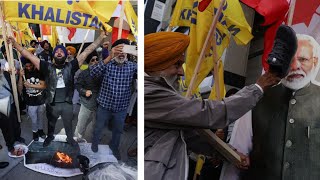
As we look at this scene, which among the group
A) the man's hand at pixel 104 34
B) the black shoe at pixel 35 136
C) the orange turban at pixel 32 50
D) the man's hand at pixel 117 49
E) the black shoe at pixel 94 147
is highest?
the man's hand at pixel 104 34

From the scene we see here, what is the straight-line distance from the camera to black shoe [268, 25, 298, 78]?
73.3 inches

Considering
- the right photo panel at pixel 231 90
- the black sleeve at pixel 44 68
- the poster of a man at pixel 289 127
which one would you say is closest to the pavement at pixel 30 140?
the right photo panel at pixel 231 90

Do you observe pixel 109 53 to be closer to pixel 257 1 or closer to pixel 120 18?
pixel 120 18

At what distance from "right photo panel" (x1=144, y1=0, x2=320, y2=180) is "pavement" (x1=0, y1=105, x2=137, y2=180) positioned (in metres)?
0.12

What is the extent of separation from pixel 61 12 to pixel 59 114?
494 mm

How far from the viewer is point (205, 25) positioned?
209 cm

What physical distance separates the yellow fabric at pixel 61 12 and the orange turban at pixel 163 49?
0.24 m

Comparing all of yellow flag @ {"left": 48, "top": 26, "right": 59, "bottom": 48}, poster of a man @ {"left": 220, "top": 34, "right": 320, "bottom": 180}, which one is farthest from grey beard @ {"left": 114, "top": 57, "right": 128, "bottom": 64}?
poster of a man @ {"left": 220, "top": 34, "right": 320, "bottom": 180}

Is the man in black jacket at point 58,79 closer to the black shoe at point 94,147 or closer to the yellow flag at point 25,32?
the yellow flag at point 25,32

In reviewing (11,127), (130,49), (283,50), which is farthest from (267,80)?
(11,127)

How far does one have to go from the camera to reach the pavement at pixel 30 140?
6.05ft

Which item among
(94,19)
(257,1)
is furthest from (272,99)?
(94,19)

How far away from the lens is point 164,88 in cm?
194

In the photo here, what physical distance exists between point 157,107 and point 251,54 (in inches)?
21.0
